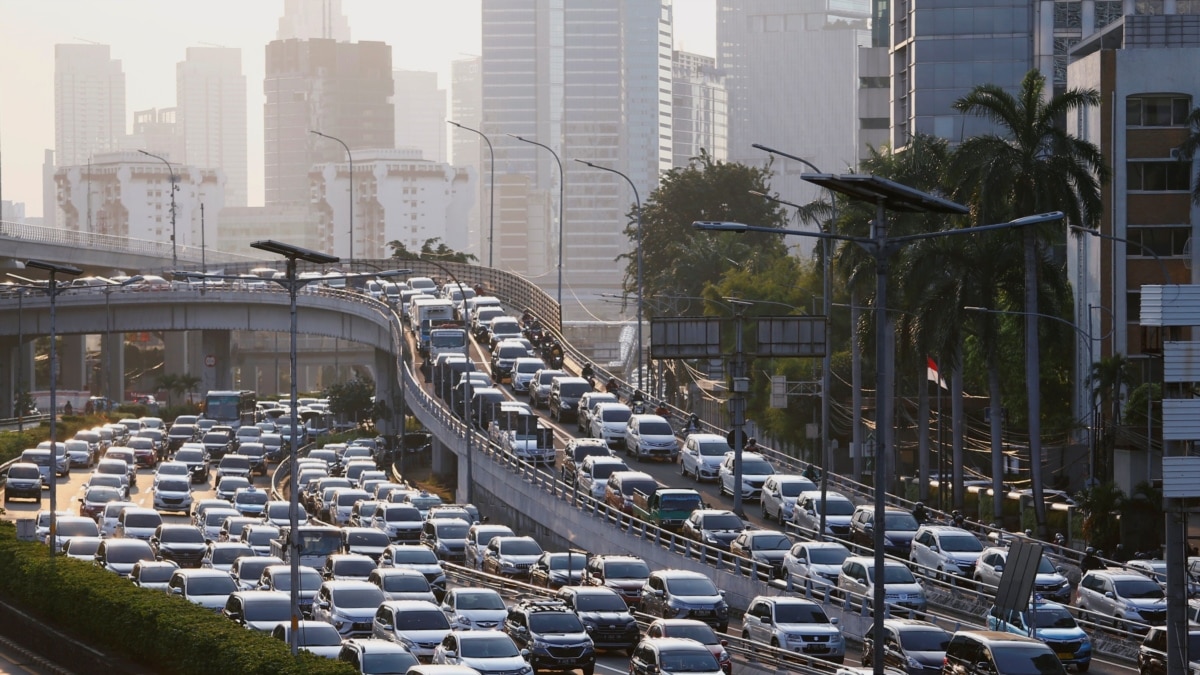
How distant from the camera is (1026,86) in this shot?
6253cm

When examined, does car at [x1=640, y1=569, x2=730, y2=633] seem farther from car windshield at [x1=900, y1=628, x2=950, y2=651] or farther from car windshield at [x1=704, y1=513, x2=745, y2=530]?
car windshield at [x1=704, y1=513, x2=745, y2=530]

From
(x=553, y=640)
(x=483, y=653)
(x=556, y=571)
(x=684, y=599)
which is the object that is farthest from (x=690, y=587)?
(x=483, y=653)

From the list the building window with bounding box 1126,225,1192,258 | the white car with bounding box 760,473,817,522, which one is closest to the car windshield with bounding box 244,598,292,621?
the white car with bounding box 760,473,817,522

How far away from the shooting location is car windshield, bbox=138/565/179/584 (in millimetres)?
41750

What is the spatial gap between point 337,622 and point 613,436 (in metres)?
34.0

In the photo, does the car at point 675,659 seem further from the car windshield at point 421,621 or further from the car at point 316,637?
the car at point 316,637

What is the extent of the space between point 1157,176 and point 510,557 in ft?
129

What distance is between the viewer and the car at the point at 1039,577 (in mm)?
43469

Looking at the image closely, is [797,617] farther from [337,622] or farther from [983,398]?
[983,398]

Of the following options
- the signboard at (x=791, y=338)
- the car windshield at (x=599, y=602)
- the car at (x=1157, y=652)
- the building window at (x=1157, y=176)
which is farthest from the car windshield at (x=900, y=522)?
the building window at (x=1157, y=176)

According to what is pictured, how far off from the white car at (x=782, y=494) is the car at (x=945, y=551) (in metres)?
7.36

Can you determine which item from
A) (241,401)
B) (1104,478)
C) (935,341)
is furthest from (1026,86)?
(241,401)

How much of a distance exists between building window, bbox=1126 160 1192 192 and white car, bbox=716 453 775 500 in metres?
24.8

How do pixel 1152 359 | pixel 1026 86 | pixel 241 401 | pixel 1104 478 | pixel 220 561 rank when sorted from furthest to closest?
pixel 241 401 < pixel 1152 359 < pixel 1104 478 < pixel 1026 86 < pixel 220 561
